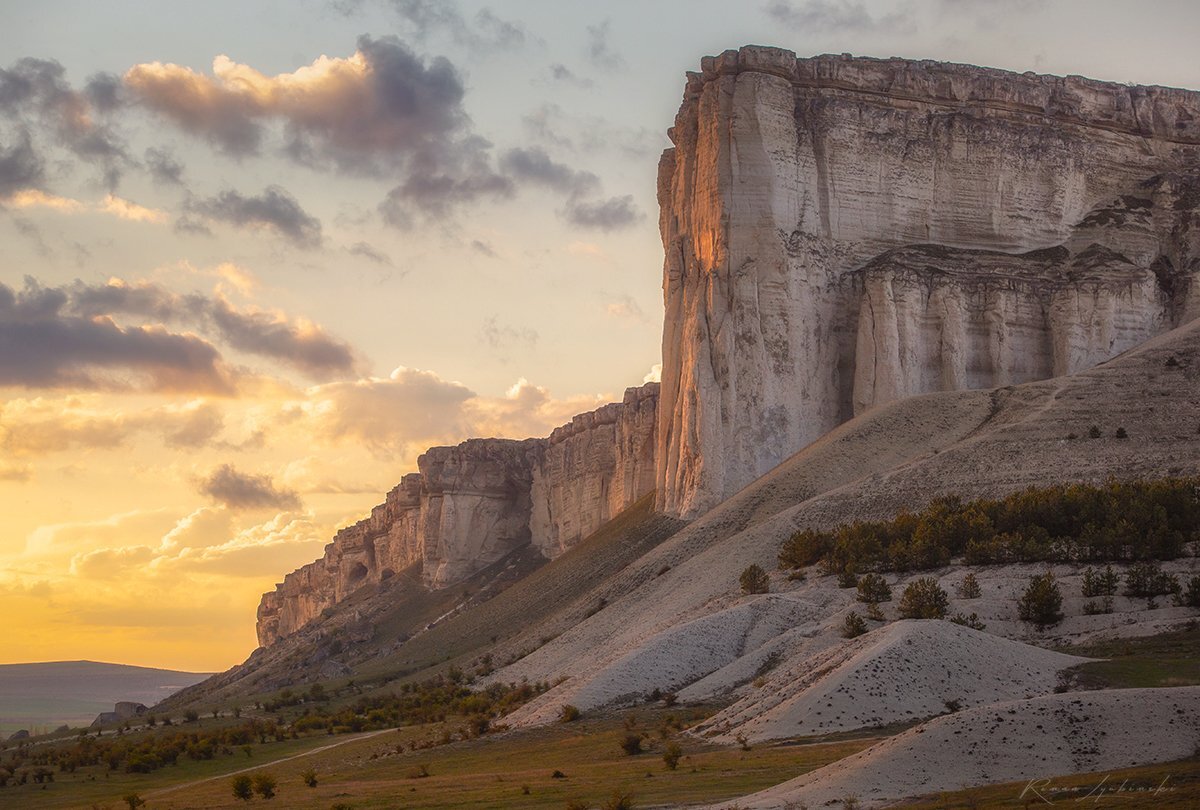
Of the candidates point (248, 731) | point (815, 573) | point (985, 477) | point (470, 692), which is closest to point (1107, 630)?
point (815, 573)

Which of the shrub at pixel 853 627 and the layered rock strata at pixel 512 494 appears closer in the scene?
the shrub at pixel 853 627

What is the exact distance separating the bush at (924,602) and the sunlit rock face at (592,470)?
5826cm

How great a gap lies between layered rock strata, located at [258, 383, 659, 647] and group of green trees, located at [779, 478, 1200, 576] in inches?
1852

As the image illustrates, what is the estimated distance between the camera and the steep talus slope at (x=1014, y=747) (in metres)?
27.6

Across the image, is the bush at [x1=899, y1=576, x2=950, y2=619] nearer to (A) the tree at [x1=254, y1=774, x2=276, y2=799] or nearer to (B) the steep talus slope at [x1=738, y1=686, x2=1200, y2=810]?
(B) the steep talus slope at [x1=738, y1=686, x2=1200, y2=810]

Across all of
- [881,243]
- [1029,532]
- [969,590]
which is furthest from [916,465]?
[881,243]

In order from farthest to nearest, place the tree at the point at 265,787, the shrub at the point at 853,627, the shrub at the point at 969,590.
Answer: the shrub at the point at 969,590 < the shrub at the point at 853,627 < the tree at the point at 265,787

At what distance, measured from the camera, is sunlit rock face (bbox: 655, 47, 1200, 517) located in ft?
295

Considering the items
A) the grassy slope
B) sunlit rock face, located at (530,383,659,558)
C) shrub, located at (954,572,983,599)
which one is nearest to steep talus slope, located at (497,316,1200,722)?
shrub, located at (954,572,983,599)

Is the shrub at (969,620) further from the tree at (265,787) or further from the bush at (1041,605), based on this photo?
the tree at (265,787)

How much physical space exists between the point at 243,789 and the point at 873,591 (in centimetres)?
2288

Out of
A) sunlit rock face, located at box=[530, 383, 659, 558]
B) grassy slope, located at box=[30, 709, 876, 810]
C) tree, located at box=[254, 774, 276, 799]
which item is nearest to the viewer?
grassy slope, located at box=[30, 709, 876, 810]
